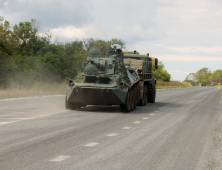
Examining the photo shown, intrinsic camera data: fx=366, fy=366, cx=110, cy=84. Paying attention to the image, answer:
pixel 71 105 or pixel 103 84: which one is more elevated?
pixel 103 84

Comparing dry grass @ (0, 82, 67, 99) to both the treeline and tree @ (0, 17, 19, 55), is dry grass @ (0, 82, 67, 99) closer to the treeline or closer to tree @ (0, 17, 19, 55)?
the treeline

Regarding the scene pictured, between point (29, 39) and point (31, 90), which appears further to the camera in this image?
point (29, 39)

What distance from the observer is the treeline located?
33.6 m

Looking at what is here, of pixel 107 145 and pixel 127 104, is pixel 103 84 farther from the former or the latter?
pixel 107 145

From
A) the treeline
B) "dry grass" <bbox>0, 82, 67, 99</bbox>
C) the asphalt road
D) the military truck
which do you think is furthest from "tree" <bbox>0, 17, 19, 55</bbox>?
the asphalt road

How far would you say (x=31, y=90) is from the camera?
95.0 ft

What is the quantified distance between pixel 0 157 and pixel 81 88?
29.4 feet

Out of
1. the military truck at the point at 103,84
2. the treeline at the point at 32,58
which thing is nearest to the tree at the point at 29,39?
the treeline at the point at 32,58

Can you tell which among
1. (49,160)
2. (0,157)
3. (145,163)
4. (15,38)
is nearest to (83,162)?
(49,160)

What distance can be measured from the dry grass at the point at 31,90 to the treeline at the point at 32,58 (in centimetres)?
258

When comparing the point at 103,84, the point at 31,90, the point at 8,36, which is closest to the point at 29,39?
the point at 8,36

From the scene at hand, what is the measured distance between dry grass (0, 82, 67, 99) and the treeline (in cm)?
258

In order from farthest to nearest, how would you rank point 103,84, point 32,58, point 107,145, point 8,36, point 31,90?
point 8,36 → point 32,58 → point 31,90 → point 103,84 → point 107,145

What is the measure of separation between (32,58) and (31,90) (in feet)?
33.9
